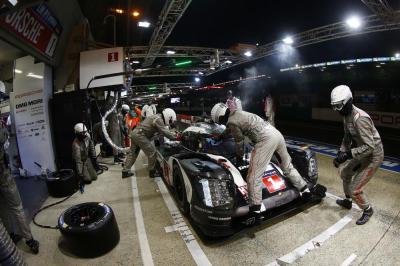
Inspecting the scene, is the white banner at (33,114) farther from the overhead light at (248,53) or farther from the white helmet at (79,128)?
the overhead light at (248,53)

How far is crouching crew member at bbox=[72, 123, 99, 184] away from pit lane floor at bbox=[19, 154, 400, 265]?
4.49 ft

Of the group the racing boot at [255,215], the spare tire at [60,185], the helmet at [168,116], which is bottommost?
the spare tire at [60,185]

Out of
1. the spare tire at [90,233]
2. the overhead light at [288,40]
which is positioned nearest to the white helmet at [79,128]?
the spare tire at [90,233]

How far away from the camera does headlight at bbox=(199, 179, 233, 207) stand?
312 centimetres

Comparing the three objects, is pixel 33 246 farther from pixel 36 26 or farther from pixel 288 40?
pixel 288 40

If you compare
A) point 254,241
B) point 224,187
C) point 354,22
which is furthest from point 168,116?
point 354,22

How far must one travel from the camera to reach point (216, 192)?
3195 millimetres

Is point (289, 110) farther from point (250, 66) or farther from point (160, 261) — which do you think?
point (160, 261)

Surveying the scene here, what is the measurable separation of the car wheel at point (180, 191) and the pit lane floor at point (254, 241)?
0.57ft

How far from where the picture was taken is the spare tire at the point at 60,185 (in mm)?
5207

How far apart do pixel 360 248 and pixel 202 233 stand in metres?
1.97

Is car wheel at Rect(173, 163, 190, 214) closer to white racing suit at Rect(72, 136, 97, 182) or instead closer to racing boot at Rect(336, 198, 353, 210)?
racing boot at Rect(336, 198, 353, 210)

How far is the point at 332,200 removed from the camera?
4.32 metres

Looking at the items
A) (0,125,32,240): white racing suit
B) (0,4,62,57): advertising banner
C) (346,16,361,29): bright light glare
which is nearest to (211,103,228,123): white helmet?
(0,125,32,240): white racing suit
